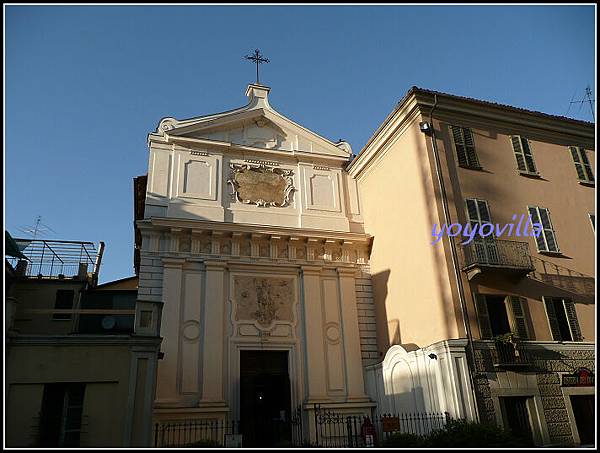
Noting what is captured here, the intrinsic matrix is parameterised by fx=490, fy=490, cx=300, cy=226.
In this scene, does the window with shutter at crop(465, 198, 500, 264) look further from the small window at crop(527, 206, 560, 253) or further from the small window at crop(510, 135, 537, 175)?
the small window at crop(510, 135, 537, 175)

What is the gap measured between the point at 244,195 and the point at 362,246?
5.41 meters

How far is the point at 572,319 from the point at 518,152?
21.6 ft

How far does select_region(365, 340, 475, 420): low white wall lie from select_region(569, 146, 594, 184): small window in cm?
975

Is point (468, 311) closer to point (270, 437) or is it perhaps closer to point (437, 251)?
point (437, 251)

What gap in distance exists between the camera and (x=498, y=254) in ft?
52.6

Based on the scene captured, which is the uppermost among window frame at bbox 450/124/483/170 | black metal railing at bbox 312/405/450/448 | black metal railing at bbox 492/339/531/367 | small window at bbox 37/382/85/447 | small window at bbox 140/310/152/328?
window frame at bbox 450/124/483/170

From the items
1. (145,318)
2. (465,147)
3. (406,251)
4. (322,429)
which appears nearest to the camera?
(145,318)

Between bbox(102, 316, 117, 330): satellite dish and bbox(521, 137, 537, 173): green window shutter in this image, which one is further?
bbox(102, 316, 117, 330): satellite dish

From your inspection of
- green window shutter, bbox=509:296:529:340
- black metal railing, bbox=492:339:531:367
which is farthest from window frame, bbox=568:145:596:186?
black metal railing, bbox=492:339:531:367

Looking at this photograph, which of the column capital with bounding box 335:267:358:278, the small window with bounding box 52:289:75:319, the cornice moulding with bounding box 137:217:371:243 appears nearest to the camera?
the cornice moulding with bounding box 137:217:371:243

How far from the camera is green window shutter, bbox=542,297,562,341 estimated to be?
1559cm

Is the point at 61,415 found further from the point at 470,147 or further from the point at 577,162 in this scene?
the point at 577,162

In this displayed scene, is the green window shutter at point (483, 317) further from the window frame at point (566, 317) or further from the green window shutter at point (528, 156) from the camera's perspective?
the green window shutter at point (528, 156)

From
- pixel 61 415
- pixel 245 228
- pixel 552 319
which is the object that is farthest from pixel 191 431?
pixel 552 319
